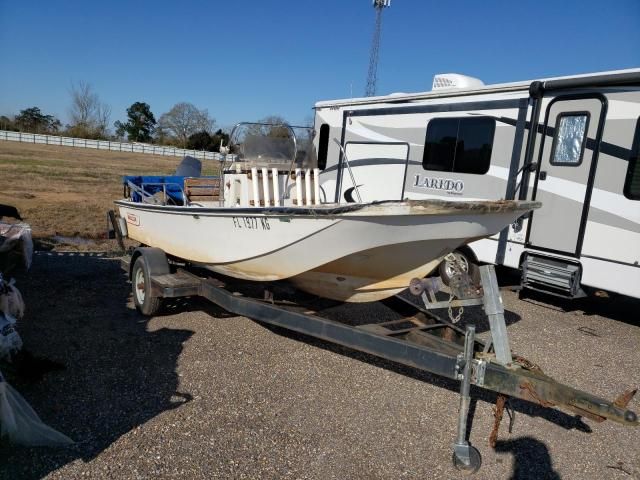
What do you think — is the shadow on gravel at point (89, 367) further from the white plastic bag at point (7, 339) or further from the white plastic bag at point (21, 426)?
the white plastic bag at point (7, 339)

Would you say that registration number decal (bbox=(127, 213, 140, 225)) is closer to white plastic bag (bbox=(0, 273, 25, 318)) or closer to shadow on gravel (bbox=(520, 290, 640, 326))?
white plastic bag (bbox=(0, 273, 25, 318))

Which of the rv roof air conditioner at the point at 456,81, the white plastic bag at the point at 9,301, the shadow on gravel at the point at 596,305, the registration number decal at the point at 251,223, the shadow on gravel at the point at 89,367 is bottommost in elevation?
the shadow on gravel at the point at 89,367

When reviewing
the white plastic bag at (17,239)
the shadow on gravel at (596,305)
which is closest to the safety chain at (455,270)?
the shadow on gravel at (596,305)

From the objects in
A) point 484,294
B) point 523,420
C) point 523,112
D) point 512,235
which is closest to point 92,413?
point 484,294

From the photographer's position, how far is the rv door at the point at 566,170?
5723 mm

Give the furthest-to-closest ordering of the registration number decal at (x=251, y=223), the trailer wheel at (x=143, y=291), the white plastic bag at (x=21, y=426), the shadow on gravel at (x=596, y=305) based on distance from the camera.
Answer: the shadow on gravel at (x=596, y=305), the trailer wheel at (x=143, y=291), the registration number decal at (x=251, y=223), the white plastic bag at (x=21, y=426)

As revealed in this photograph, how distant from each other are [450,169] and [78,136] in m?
57.6

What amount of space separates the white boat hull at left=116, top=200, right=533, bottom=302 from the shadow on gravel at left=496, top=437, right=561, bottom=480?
1.38 m

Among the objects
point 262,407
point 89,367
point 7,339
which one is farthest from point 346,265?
point 7,339

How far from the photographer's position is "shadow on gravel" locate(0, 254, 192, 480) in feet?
9.54

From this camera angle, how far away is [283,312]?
387cm

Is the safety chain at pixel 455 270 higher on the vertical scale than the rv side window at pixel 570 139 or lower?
lower

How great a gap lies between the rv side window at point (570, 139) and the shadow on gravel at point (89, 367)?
4.83m

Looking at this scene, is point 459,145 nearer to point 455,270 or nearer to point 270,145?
point 270,145
